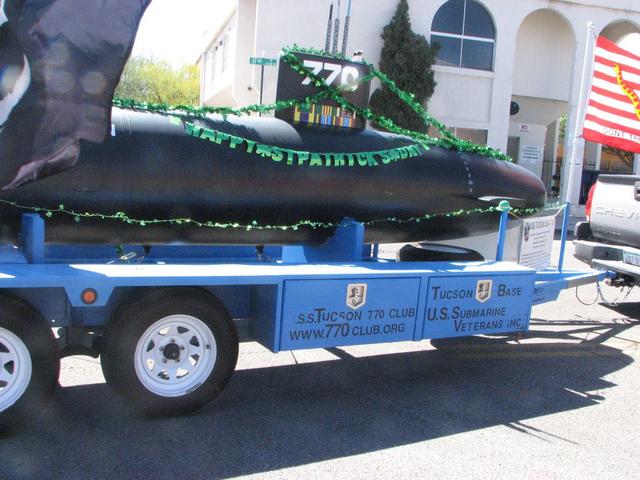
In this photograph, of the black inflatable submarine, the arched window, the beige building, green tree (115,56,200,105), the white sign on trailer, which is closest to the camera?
the black inflatable submarine

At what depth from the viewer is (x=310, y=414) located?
449 cm

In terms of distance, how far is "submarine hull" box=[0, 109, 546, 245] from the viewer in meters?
4.70

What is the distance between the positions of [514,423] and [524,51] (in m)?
20.2

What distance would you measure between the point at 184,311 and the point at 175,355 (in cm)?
29

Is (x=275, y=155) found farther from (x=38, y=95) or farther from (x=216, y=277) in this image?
(x=38, y=95)

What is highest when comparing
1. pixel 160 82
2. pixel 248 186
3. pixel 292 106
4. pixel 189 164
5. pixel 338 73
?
pixel 160 82

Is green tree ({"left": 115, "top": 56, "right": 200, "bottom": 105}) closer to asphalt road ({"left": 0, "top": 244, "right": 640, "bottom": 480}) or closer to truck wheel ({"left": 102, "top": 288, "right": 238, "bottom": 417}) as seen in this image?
asphalt road ({"left": 0, "top": 244, "right": 640, "bottom": 480})

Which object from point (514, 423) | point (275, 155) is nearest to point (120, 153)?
point (275, 155)

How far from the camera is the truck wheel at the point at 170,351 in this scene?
4.00m

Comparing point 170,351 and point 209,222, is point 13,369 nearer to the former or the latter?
point 170,351

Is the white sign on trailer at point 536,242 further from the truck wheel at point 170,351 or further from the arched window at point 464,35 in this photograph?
the arched window at point 464,35

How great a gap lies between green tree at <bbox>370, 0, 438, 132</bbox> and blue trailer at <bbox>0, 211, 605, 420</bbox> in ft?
45.2

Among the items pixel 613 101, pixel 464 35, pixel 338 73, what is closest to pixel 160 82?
pixel 464 35

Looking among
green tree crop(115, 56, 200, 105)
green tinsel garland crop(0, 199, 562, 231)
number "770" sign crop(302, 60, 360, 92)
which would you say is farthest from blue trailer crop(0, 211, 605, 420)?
green tree crop(115, 56, 200, 105)
